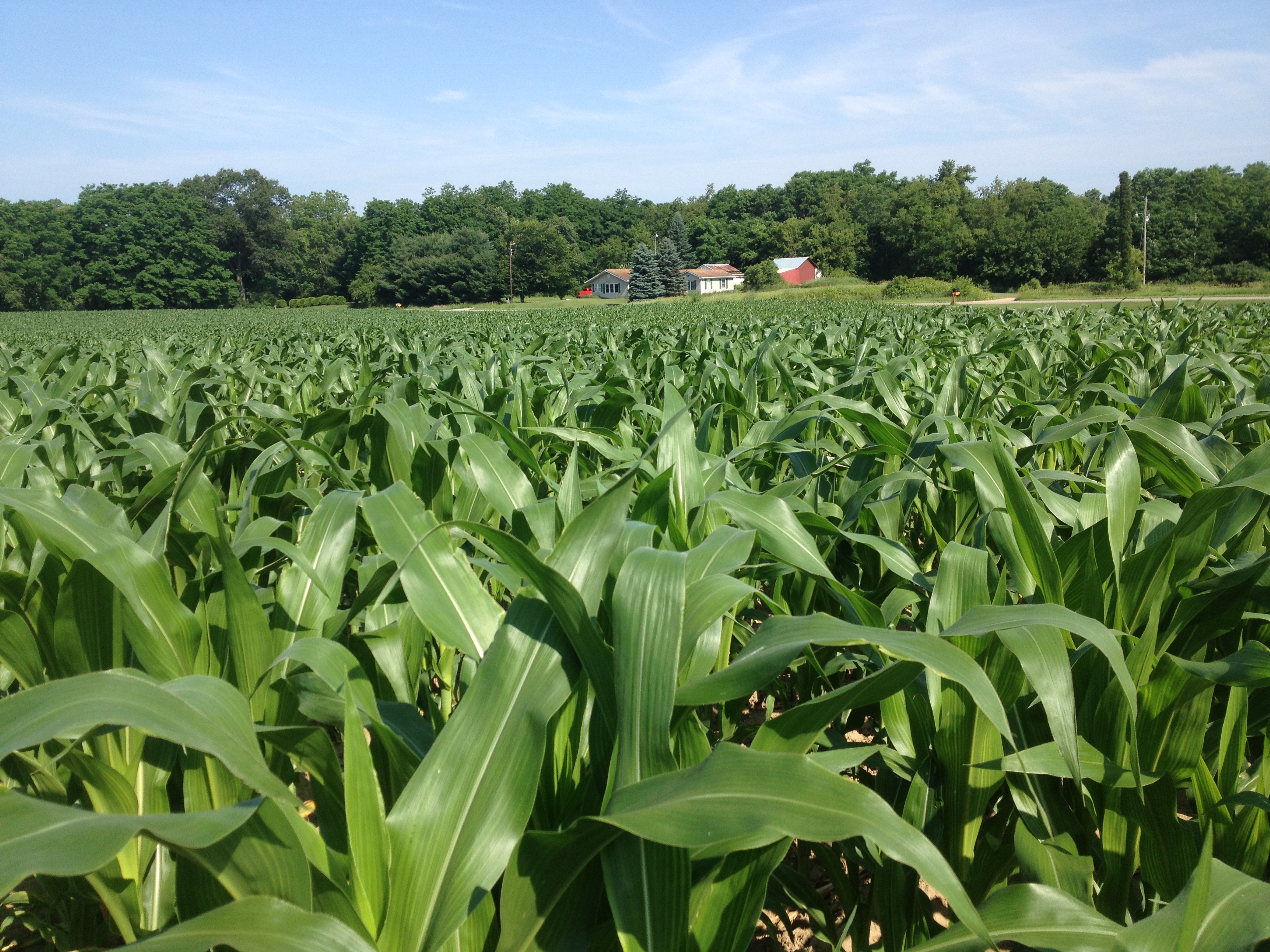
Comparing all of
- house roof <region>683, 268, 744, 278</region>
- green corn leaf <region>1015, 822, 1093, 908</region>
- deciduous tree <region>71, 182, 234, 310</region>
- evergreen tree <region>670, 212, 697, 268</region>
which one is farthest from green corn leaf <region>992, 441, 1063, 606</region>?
evergreen tree <region>670, 212, 697, 268</region>

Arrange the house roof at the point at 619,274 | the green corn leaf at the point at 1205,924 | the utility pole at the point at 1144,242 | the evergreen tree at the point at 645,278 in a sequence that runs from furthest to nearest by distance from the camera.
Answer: the house roof at the point at 619,274 → the evergreen tree at the point at 645,278 → the utility pole at the point at 1144,242 → the green corn leaf at the point at 1205,924

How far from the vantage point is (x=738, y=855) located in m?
0.85

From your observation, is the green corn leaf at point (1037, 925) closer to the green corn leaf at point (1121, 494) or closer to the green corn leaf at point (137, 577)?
the green corn leaf at point (1121, 494)

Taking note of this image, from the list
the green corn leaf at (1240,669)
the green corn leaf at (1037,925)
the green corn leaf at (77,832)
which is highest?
the green corn leaf at (77,832)

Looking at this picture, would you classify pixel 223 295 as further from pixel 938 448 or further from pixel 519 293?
pixel 938 448

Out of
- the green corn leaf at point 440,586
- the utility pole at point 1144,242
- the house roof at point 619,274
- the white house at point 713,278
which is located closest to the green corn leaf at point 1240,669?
the green corn leaf at point 440,586

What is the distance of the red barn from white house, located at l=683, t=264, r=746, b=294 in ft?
20.3

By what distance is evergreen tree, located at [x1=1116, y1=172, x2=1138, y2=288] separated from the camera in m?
57.2

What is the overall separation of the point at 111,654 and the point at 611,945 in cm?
100

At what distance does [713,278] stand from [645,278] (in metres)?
17.7

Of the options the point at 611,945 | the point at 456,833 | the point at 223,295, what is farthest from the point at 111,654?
the point at 223,295

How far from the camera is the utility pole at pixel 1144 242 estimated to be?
58.4 metres

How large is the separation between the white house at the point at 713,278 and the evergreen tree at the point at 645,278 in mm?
13830

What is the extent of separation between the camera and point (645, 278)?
77625 millimetres
